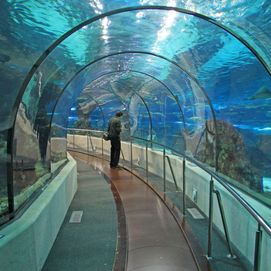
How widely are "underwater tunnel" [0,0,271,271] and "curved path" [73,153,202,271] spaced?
32cm

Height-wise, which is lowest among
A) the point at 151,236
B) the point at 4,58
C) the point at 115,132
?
the point at 151,236

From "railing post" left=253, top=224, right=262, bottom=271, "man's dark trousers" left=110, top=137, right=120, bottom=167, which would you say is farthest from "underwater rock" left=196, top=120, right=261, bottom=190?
"man's dark trousers" left=110, top=137, right=120, bottom=167

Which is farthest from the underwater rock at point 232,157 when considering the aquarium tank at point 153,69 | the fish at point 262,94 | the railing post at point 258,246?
the railing post at point 258,246

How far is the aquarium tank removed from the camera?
3279 mm

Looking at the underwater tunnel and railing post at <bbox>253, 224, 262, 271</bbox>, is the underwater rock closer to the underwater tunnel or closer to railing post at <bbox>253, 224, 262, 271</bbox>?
the underwater tunnel

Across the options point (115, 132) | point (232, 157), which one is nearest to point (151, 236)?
point (232, 157)

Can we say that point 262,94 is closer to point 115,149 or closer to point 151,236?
point 151,236

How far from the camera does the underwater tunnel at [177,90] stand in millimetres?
3216

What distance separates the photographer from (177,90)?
26.9 feet

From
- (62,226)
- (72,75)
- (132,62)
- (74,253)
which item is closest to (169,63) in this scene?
(132,62)

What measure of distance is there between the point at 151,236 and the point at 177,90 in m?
4.81

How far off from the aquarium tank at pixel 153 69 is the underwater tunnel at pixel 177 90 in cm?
2

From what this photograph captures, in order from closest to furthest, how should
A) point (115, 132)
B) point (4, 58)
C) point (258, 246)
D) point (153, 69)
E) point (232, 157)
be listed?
point (258, 246) → point (4, 58) → point (232, 157) → point (153, 69) → point (115, 132)

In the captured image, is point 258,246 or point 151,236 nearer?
point 258,246
